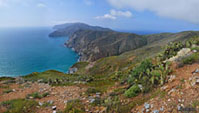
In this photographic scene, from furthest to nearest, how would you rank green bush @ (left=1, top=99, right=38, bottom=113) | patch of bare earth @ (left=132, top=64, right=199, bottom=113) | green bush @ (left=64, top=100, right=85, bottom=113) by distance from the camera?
green bush @ (left=1, top=99, right=38, bottom=113), green bush @ (left=64, top=100, right=85, bottom=113), patch of bare earth @ (left=132, top=64, right=199, bottom=113)

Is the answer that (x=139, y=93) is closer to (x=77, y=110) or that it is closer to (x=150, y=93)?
(x=150, y=93)

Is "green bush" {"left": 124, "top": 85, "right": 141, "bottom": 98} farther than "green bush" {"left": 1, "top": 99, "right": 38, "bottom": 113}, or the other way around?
"green bush" {"left": 1, "top": 99, "right": 38, "bottom": 113}

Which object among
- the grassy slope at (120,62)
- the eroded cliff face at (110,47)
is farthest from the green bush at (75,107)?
the eroded cliff face at (110,47)

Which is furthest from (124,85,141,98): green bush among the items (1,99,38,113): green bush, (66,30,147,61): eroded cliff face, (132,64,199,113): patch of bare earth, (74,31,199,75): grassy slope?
(66,30,147,61): eroded cliff face

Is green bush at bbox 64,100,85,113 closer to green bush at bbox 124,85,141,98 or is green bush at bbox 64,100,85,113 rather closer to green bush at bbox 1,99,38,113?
green bush at bbox 1,99,38,113

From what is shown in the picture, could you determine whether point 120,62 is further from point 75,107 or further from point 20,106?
point 20,106

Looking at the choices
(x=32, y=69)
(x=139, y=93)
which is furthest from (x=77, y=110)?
(x=32, y=69)

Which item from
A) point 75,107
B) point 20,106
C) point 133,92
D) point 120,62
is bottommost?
point 120,62

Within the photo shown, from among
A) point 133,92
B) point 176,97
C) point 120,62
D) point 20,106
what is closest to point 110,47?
point 120,62

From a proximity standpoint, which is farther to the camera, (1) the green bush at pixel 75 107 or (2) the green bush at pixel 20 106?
(2) the green bush at pixel 20 106

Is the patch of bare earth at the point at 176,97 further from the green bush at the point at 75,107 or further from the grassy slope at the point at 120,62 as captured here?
the grassy slope at the point at 120,62

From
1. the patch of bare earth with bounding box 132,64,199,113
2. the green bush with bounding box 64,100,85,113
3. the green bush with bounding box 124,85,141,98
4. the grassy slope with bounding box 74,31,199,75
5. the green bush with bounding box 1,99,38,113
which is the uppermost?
the patch of bare earth with bounding box 132,64,199,113
